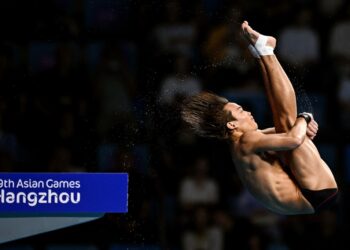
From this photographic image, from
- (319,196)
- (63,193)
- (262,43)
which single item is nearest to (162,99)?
(63,193)

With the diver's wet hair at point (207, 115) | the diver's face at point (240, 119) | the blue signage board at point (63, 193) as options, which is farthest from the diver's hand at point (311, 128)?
the blue signage board at point (63, 193)

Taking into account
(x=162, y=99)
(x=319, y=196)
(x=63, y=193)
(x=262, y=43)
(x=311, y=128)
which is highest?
(x=162, y=99)

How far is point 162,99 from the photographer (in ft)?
24.8

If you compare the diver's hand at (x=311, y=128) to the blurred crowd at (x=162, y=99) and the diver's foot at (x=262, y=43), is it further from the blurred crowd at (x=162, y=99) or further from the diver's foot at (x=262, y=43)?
the blurred crowd at (x=162, y=99)

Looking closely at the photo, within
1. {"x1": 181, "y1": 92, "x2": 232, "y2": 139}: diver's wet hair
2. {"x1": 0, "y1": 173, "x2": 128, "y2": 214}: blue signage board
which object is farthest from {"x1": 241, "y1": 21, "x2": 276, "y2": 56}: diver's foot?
{"x1": 0, "y1": 173, "x2": 128, "y2": 214}: blue signage board

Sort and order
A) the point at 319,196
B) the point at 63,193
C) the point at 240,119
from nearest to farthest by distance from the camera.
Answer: the point at 319,196
the point at 240,119
the point at 63,193

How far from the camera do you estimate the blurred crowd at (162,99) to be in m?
7.60

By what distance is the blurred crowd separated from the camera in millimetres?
7598

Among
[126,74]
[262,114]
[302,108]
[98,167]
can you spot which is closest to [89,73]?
[126,74]

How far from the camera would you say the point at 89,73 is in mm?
8312

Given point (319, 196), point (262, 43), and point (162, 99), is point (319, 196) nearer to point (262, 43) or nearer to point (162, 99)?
point (262, 43)

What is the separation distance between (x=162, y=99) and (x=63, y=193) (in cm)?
134

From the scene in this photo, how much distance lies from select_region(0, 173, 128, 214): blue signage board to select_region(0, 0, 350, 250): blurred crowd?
71 centimetres

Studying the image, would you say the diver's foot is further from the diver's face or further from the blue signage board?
the blue signage board
